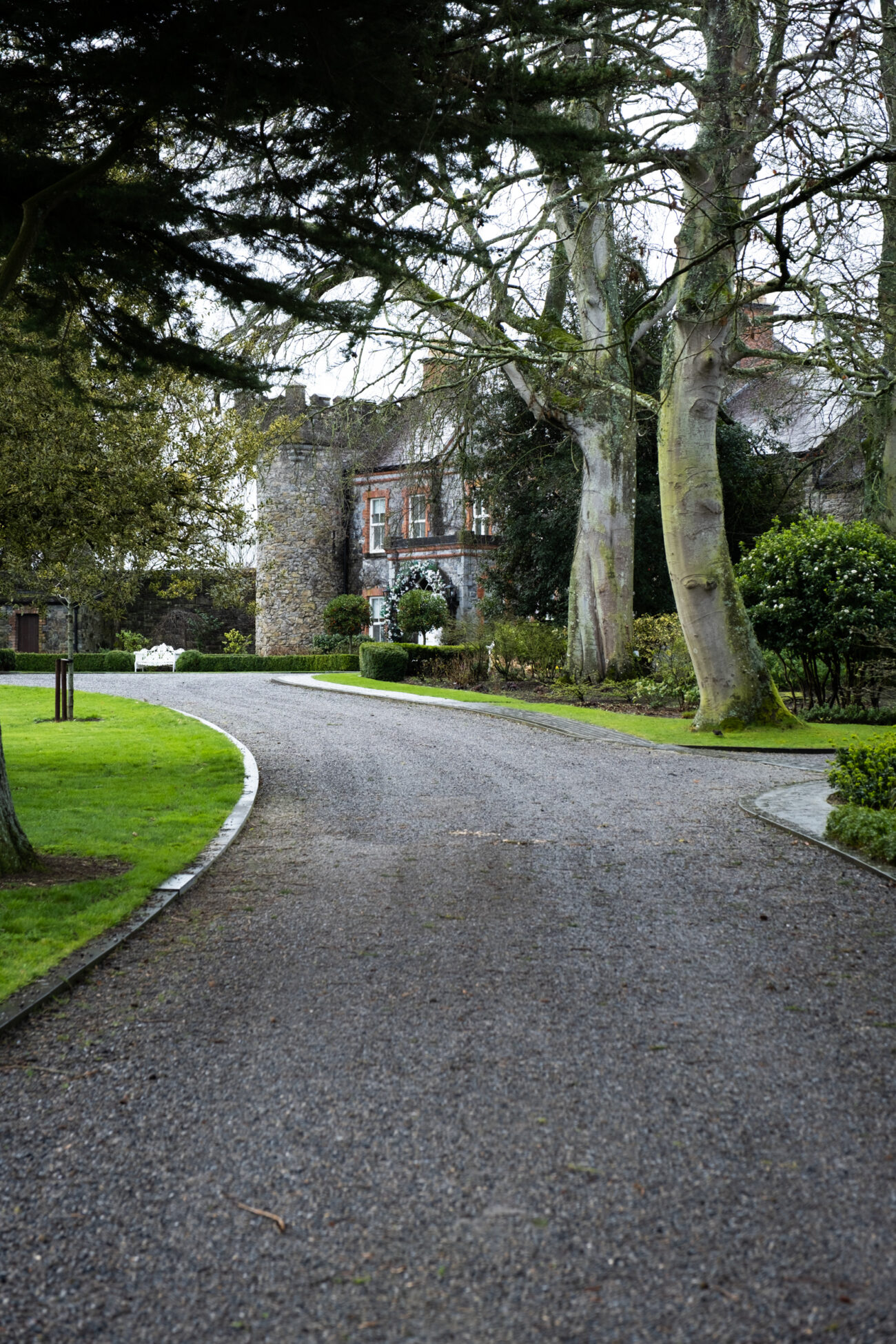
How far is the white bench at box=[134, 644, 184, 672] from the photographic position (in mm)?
36781

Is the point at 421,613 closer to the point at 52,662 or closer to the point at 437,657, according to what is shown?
the point at 437,657

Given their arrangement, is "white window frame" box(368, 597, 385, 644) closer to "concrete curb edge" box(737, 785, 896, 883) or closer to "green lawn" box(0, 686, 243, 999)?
"green lawn" box(0, 686, 243, 999)

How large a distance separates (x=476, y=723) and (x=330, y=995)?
42.4 feet

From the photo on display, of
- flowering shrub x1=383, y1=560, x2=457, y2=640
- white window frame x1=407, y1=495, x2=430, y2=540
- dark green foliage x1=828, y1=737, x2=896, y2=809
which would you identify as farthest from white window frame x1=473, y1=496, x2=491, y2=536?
dark green foliage x1=828, y1=737, x2=896, y2=809

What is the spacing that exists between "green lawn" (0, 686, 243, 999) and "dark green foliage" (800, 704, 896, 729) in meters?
9.03

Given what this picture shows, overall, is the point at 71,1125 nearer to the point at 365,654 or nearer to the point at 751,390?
the point at 365,654

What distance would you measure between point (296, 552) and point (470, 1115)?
3889cm

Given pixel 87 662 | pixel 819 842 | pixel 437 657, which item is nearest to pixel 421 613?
pixel 437 657

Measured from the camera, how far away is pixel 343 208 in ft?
20.5

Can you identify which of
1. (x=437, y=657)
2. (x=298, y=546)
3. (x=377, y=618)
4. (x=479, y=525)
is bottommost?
(x=437, y=657)

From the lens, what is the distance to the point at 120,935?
18.4 feet

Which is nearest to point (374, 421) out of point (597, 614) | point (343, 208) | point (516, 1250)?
point (597, 614)

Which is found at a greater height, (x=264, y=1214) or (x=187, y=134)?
(x=187, y=134)

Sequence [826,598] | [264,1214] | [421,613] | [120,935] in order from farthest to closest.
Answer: [421,613] → [826,598] → [120,935] → [264,1214]
